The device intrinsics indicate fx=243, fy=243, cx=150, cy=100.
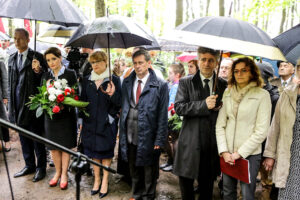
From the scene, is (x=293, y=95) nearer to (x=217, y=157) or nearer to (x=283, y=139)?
(x=283, y=139)

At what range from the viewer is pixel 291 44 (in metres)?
2.44

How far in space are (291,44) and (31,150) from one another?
4.35 metres

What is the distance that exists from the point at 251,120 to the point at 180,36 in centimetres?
124

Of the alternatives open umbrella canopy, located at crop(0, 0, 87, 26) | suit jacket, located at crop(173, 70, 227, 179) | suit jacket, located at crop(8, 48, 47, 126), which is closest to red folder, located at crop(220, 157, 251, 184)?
suit jacket, located at crop(173, 70, 227, 179)

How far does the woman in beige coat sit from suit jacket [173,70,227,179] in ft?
2.25

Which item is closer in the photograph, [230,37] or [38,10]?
[230,37]

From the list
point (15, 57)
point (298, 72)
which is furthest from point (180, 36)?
point (15, 57)

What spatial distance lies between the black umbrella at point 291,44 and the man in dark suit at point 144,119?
156cm

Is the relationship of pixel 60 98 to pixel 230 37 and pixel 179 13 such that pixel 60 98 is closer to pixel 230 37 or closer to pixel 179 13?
pixel 230 37

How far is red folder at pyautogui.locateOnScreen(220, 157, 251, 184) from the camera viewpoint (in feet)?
8.76

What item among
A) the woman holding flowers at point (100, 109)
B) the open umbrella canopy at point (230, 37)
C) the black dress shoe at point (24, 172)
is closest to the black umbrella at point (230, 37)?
the open umbrella canopy at point (230, 37)

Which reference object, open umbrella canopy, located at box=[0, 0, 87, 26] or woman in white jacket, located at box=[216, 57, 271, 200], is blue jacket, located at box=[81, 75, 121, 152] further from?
woman in white jacket, located at box=[216, 57, 271, 200]

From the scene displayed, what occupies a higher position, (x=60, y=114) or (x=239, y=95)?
(x=239, y=95)

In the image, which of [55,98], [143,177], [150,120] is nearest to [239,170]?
[150,120]
